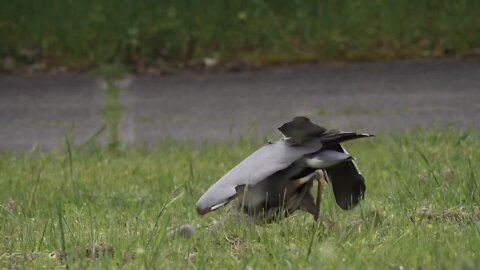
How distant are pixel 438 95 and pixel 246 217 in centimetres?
741

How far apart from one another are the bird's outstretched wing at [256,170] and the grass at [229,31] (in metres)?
8.84

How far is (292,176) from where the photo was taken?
377 centimetres

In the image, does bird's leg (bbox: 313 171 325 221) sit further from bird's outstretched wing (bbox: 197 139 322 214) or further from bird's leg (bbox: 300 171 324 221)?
bird's outstretched wing (bbox: 197 139 322 214)

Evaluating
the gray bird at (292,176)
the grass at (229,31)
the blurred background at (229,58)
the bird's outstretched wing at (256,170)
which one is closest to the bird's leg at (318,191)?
the gray bird at (292,176)

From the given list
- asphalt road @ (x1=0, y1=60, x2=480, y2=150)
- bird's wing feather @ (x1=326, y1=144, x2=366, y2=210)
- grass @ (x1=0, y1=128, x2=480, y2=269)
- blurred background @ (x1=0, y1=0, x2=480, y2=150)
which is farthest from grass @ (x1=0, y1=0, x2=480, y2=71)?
bird's wing feather @ (x1=326, y1=144, x2=366, y2=210)

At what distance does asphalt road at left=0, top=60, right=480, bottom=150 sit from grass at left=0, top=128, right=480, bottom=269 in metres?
2.41

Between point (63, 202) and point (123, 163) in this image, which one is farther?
point (123, 163)

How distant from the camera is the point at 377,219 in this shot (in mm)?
3984

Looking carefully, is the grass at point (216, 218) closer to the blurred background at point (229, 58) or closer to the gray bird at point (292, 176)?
the gray bird at point (292, 176)

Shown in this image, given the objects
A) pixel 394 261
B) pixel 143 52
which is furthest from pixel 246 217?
pixel 143 52

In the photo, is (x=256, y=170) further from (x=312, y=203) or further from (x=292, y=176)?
(x=312, y=203)

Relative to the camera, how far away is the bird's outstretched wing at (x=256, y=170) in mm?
3725

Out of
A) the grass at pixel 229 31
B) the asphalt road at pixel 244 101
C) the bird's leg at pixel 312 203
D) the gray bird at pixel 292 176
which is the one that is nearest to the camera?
the gray bird at pixel 292 176

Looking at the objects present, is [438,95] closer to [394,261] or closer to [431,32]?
[431,32]
